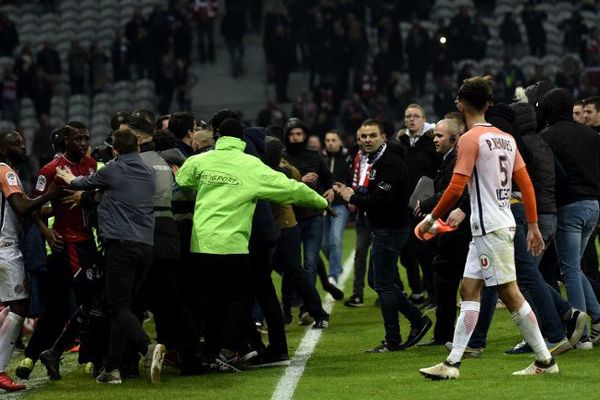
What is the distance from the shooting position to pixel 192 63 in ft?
106

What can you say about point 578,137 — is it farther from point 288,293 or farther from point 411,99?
point 411,99

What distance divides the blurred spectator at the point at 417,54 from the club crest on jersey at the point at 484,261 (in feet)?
67.6

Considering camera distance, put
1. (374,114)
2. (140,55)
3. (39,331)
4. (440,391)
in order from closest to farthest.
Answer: (440,391) → (39,331) → (374,114) → (140,55)

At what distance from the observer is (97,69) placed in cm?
3156

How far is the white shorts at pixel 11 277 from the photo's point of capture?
33.0 feet

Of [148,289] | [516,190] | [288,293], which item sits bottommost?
[288,293]

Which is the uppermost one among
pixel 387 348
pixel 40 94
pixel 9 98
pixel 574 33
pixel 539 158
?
pixel 574 33

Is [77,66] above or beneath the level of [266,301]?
above

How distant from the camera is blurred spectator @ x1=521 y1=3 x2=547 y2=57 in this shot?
98.7ft

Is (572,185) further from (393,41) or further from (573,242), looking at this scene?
(393,41)

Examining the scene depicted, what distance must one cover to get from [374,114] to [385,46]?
205cm

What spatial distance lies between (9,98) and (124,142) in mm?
21374

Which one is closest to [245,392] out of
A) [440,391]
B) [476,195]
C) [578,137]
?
[440,391]

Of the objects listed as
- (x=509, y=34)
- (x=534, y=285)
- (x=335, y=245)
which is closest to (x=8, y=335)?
(x=534, y=285)
